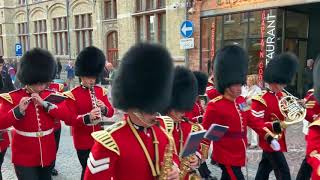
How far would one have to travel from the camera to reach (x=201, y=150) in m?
3.90

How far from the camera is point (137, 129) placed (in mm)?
2582

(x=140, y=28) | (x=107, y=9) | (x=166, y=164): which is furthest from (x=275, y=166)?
(x=107, y=9)

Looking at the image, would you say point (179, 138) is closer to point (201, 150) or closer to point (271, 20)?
point (201, 150)

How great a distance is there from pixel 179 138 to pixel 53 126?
1.62 m

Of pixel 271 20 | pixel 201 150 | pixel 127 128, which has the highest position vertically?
pixel 271 20

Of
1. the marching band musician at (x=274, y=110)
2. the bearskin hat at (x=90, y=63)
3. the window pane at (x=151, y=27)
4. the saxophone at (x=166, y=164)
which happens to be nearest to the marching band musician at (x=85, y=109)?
the bearskin hat at (x=90, y=63)

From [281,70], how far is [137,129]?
132 inches

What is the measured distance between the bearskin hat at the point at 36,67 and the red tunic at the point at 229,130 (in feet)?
6.36

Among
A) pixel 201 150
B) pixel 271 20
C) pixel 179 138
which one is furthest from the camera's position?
pixel 271 20

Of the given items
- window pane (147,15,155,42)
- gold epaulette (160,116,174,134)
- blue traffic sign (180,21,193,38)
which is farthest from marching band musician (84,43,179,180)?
window pane (147,15,155,42)

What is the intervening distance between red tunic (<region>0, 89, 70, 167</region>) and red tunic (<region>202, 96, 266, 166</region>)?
172cm

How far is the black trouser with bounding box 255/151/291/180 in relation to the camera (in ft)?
15.4

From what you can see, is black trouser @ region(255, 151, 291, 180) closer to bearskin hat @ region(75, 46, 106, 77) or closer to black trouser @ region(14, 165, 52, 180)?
bearskin hat @ region(75, 46, 106, 77)

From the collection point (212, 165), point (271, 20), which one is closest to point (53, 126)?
point (212, 165)
